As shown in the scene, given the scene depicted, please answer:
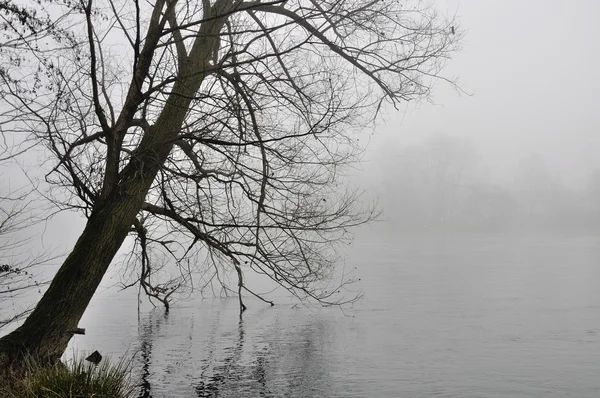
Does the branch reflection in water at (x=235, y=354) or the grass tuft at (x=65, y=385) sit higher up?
the branch reflection in water at (x=235, y=354)

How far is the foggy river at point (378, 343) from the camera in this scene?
40.0ft

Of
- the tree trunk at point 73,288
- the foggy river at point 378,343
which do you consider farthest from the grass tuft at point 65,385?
the foggy river at point 378,343

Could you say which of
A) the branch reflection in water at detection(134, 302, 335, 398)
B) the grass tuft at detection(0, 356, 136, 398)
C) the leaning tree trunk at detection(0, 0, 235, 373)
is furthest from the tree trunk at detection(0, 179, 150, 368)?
the branch reflection in water at detection(134, 302, 335, 398)

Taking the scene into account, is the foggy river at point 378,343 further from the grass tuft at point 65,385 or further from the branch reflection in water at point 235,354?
the grass tuft at point 65,385

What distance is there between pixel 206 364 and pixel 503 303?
14.2m

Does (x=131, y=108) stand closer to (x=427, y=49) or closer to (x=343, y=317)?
(x=427, y=49)

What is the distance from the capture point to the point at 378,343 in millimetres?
16547

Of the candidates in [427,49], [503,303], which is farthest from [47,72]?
[503,303]

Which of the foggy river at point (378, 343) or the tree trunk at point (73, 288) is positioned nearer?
the tree trunk at point (73, 288)

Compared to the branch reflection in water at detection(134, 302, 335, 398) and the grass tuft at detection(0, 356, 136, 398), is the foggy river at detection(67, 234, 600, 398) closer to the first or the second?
the branch reflection in water at detection(134, 302, 335, 398)

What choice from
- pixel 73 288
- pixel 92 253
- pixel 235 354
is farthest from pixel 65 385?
pixel 235 354

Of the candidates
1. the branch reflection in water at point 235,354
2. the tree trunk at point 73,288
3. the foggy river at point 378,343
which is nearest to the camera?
the tree trunk at point 73,288

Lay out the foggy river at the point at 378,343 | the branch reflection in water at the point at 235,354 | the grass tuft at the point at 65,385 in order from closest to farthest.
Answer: the grass tuft at the point at 65,385, the branch reflection in water at the point at 235,354, the foggy river at the point at 378,343

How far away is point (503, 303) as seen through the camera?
79.2ft
